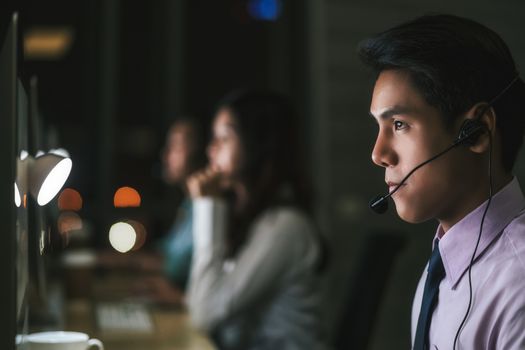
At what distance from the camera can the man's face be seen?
89 centimetres

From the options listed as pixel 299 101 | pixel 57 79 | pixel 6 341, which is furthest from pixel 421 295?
pixel 57 79

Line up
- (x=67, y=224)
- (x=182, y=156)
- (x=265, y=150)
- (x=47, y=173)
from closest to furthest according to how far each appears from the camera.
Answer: (x=47, y=173), (x=265, y=150), (x=67, y=224), (x=182, y=156)

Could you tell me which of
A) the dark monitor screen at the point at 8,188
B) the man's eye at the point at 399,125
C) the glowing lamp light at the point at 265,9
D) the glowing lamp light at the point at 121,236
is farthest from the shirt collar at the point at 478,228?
the glowing lamp light at the point at 265,9

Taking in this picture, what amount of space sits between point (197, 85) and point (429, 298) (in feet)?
12.3

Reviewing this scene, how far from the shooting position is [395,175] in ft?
3.05

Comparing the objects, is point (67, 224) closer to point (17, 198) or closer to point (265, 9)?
point (265, 9)

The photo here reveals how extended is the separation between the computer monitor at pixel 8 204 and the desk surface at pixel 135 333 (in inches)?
39.5

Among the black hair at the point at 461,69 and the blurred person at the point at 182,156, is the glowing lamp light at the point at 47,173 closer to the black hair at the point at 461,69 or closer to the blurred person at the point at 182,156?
the black hair at the point at 461,69

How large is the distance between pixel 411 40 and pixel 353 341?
4.31 feet

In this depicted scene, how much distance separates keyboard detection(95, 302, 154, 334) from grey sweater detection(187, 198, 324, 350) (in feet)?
0.57

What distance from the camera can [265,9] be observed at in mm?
4691

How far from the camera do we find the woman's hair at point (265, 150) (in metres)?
2.24

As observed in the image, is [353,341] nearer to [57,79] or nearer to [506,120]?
[506,120]

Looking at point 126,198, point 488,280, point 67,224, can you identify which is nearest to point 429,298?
point 488,280
